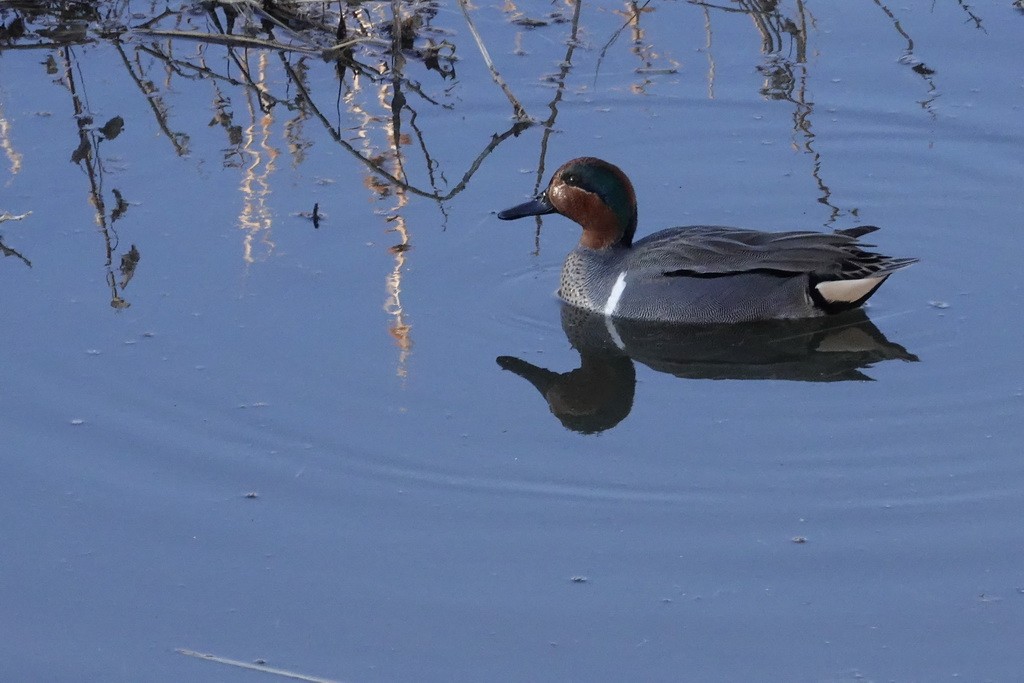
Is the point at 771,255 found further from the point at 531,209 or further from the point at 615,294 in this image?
the point at 531,209

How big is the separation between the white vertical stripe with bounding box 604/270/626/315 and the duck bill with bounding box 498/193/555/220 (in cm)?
51

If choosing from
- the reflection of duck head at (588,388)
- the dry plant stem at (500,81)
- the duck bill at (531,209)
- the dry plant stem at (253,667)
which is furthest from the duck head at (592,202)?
the dry plant stem at (253,667)

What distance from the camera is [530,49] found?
930 cm

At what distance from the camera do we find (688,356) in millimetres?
6566

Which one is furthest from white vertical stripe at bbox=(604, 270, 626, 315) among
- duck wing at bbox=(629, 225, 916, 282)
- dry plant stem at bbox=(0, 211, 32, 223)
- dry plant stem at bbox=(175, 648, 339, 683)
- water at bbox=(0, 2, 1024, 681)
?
dry plant stem at bbox=(175, 648, 339, 683)

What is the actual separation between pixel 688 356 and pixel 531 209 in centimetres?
115

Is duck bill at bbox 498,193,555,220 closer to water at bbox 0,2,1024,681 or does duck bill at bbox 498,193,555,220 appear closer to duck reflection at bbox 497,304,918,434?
water at bbox 0,2,1024,681

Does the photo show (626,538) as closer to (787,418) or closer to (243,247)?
(787,418)

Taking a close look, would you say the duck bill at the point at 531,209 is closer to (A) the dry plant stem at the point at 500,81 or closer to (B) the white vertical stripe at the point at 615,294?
(B) the white vertical stripe at the point at 615,294

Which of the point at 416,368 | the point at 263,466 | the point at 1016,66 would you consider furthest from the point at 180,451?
the point at 1016,66

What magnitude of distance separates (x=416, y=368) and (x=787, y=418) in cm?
144

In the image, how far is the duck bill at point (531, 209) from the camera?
7.21 meters

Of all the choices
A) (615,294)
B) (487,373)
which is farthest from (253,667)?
(615,294)

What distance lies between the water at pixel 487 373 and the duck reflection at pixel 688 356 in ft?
0.09
